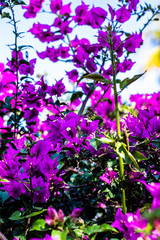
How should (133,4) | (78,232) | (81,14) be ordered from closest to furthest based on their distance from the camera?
1. (78,232)
2. (133,4)
3. (81,14)

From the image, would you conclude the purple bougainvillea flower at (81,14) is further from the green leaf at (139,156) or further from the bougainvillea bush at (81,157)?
the green leaf at (139,156)

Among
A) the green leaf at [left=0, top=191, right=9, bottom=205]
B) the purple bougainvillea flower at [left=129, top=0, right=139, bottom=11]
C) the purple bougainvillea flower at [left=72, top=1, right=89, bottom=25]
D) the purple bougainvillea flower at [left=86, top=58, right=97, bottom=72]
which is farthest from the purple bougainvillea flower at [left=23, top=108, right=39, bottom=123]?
the purple bougainvillea flower at [left=129, top=0, right=139, bottom=11]

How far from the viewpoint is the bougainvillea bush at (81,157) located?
0.70 m

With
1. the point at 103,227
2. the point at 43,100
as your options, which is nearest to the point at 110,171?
the point at 103,227

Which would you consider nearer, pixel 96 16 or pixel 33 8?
pixel 96 16

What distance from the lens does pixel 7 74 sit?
1655 mm

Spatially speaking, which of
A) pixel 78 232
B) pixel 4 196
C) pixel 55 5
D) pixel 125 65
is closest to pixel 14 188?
pixel 4 196

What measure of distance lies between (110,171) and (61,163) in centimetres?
18

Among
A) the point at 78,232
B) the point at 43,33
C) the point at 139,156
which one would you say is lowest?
the point at 78,232

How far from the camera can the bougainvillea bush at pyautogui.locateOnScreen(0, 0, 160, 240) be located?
0.70m

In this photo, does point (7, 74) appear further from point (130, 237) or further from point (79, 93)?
point (130, 237)

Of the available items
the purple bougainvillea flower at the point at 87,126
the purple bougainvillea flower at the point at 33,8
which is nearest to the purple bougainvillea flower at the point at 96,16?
the purple bougainvillea flower at the point at 33,8

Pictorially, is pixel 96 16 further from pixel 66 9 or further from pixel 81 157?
pixel 81 157

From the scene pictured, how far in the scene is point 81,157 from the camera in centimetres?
95
